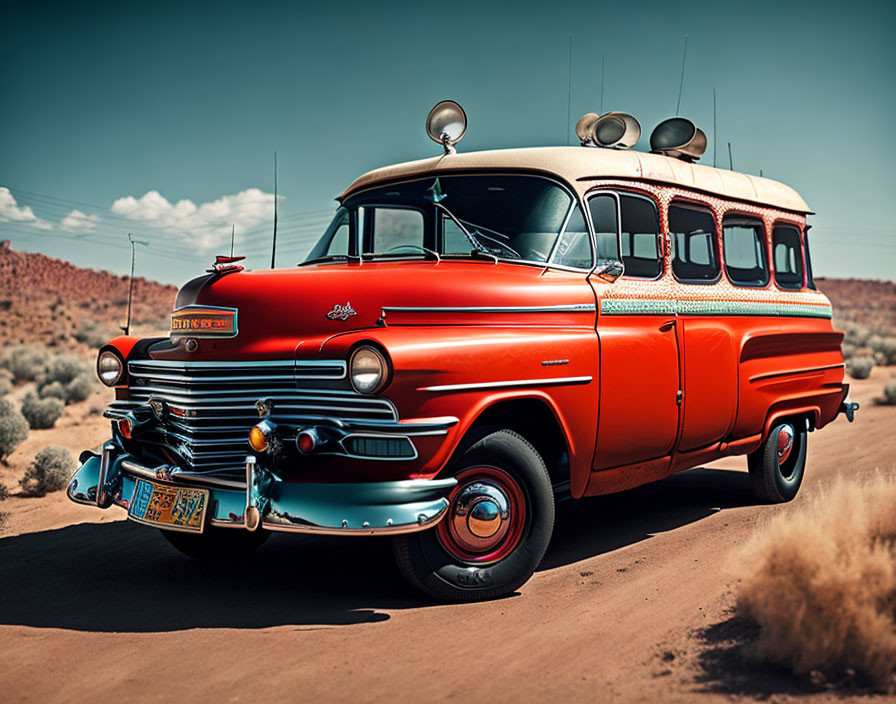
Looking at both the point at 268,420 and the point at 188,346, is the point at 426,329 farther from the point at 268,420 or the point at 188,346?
the point at 188,346

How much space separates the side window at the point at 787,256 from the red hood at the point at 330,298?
3.33 metres

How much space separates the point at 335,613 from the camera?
4355 mm

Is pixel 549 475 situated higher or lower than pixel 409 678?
higher

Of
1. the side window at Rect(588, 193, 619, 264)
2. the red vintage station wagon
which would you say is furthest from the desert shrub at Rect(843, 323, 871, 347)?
the side window at Rect(588, 193, 619, 264)

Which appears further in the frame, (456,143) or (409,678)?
(456,143)

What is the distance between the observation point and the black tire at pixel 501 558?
4.27 meters

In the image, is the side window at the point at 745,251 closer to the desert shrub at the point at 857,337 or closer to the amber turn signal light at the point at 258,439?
the amber turn signal light at the point at 258,439

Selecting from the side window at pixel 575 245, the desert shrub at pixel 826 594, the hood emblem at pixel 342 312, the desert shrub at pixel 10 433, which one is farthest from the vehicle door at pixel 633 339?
the desert shrub at pixel 10 433

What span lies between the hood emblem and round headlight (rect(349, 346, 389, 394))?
0.42 m

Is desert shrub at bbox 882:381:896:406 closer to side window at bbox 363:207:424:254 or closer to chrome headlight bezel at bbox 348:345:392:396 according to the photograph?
side window at bbox 363:207:424:254

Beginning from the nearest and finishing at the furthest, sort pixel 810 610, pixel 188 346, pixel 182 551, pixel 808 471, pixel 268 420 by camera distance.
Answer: pixel 810 610 → pixel 268 420 → pixel 188 346 → pixel 182 551 → pixel 808 471

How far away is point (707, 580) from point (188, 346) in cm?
311

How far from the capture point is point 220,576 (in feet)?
16.9

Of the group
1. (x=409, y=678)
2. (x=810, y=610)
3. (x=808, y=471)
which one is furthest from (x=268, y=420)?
(x=808, y=471)
